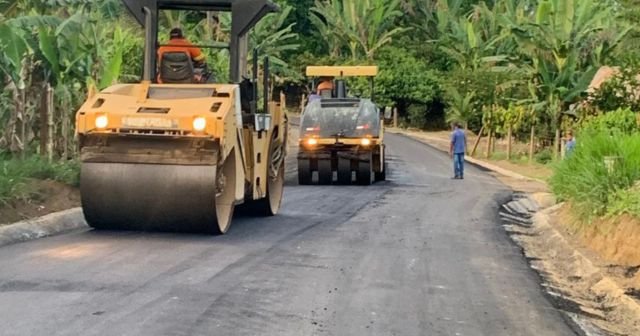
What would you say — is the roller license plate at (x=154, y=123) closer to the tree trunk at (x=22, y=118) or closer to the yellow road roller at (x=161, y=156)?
the yellow road roller at (x=161, y=156)

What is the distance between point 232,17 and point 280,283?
17.3ft

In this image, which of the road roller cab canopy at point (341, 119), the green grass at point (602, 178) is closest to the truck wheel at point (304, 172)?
the road roller cab canopy at point (341, 119)

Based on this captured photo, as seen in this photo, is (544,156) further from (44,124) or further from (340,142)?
(44,124)

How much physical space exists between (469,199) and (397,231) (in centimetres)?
713

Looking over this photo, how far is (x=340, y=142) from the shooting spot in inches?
988

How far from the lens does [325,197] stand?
20.3m

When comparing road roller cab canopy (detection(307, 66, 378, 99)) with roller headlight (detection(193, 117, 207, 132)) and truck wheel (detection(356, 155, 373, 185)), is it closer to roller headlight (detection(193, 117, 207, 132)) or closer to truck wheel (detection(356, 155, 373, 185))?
truck wheel (detection(356, 155, 373, 185))

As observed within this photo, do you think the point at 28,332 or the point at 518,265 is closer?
the point at 28,332

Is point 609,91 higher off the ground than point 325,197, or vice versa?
point 609,91

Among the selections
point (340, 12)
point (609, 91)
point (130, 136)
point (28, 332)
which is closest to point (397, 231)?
point (130, 136)

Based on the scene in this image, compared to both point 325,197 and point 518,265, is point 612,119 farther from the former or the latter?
point 518,265

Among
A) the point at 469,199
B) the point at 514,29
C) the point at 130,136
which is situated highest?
the point at 514,29

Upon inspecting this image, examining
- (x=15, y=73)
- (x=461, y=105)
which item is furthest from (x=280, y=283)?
(x=461, y=105)

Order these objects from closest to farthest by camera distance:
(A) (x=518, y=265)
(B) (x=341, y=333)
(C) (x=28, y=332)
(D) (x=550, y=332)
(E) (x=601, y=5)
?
(C) (x=28, y=332)
(B) (x=341, y=333)
(D) (x=550, y=332)
(A) (x=518, y=265)
(E) (x=601, y=5)
